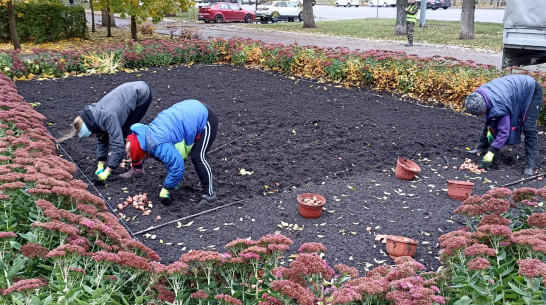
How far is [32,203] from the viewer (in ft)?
11.4

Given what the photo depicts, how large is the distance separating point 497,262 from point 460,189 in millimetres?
2382

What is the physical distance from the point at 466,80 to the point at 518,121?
279 cm

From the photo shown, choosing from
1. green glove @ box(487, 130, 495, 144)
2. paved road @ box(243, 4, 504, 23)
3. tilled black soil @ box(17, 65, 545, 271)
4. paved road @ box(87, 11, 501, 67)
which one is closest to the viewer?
tilled black soil @ box(17, 65, 545, 271)

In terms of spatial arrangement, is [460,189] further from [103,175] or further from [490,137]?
[103,175]

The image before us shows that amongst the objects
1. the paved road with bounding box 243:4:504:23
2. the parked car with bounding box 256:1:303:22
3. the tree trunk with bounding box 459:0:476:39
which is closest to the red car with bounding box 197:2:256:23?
the parked car with bounding box 256:1:303:22

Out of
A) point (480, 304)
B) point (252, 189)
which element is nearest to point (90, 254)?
point (480, 304)

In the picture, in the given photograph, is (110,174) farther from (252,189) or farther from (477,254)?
(477,254)

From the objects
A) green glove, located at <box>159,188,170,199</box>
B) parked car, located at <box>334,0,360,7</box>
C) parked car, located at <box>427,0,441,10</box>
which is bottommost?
green glove, located at <box>159,188,170,199</box>

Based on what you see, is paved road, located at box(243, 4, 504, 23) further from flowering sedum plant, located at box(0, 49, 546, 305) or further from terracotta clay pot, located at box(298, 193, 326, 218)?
flowering sedum plant, located at box(0, 49, 546, 305)

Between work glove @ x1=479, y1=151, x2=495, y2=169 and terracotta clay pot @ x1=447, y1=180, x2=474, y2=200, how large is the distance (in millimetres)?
889

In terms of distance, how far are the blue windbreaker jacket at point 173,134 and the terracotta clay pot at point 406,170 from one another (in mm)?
2241

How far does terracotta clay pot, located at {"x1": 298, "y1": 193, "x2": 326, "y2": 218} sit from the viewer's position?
464cm

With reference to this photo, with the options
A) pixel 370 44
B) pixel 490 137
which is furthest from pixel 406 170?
pixel 370 44

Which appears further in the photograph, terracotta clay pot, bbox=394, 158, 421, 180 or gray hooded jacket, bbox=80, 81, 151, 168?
terracotta clay pot, bbox=394, 158, 421, 180
